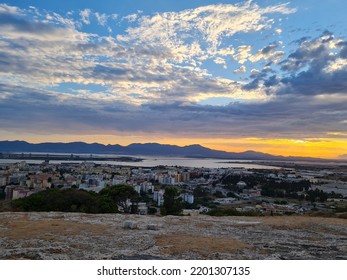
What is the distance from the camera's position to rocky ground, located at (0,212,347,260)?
8484mm

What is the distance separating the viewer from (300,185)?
6519cm

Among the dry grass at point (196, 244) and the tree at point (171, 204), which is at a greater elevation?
the dry grass at point (196, 244)

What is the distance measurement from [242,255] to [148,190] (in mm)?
50556

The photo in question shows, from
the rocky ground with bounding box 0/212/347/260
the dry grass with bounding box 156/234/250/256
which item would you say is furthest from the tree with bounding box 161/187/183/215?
the dry grass with bounding box 156/234/250/256

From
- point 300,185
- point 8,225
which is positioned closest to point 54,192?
point 8,225

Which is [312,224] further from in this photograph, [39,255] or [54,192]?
[54,192]

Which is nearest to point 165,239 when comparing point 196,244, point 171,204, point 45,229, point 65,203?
point 196,244

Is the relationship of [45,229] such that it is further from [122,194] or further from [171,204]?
[122,194]

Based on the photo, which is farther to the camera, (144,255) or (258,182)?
(258,182)

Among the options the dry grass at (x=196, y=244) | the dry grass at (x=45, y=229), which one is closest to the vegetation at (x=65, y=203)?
the dry grass at (x=45, y=229)

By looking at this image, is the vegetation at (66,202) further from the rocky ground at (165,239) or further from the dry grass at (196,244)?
the dry grass at (196,244)

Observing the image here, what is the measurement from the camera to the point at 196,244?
9695 millimetres

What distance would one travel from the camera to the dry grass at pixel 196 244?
8883 mm
